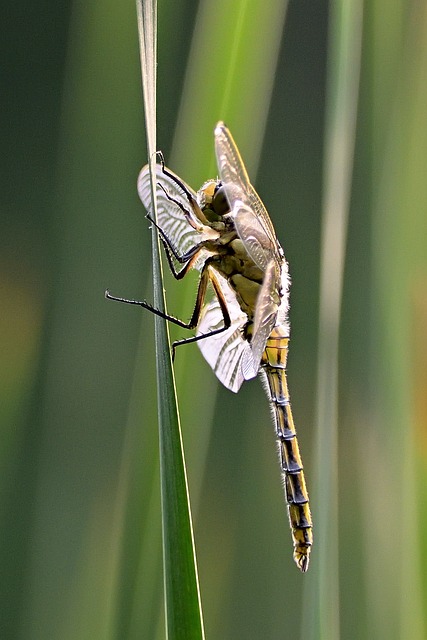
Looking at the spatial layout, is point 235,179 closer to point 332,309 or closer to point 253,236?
point 253,236

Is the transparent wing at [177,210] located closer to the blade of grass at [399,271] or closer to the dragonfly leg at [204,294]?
the dragonfly leg at [204,294]

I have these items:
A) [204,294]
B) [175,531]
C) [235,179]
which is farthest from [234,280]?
[175,531]

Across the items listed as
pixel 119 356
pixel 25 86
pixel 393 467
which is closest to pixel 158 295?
pixel 393 467

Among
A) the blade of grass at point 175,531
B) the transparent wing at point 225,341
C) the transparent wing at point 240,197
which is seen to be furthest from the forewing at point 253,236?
the blade of grass at point 175,531

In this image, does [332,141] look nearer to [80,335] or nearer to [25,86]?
[80,335]

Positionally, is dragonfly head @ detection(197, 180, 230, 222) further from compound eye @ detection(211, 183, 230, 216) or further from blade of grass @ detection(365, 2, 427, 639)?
blade of grass @ detection(365, 2, 427, 639)

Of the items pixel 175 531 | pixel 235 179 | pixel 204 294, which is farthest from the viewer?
pixel 204 294
